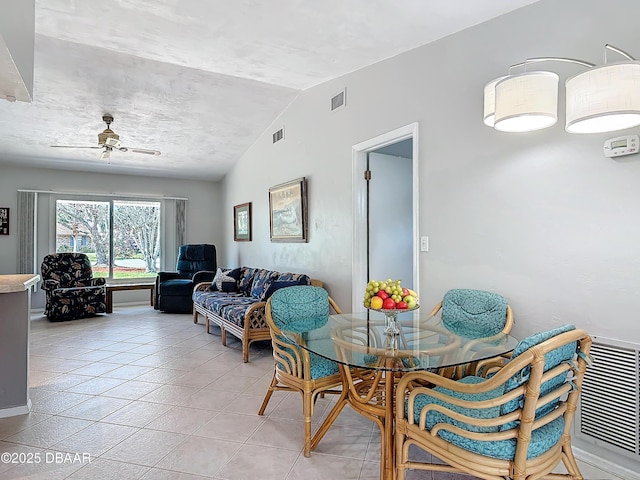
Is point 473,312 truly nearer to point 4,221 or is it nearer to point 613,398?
point 613,398

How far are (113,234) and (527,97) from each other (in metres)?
7.17

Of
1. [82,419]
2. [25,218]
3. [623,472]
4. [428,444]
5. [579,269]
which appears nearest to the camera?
[428,444]

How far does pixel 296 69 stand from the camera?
3.82m

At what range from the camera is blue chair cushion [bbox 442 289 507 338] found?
2.34 meters

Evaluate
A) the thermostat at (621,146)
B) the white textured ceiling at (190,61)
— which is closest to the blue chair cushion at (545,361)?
the thermostat at (621,146)

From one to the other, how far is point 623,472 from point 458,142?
2085 mm

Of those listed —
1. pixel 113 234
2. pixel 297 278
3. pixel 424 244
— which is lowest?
pixel 297 278

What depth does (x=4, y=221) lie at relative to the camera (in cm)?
615

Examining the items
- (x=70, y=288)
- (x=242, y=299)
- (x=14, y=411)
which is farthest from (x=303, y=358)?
(x=70, y=288)

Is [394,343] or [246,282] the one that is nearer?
[394,343]

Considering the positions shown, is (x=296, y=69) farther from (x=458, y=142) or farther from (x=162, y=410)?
(x=162, y=410)

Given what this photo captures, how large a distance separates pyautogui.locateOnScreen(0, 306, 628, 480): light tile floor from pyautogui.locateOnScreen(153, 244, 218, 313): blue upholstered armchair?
2.17 m

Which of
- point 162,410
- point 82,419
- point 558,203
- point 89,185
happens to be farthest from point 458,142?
point 89,185

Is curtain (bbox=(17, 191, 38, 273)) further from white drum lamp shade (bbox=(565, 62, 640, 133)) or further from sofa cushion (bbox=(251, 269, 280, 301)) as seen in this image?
white drum lamp shade (bbox=(565, 62, 640, 133))
